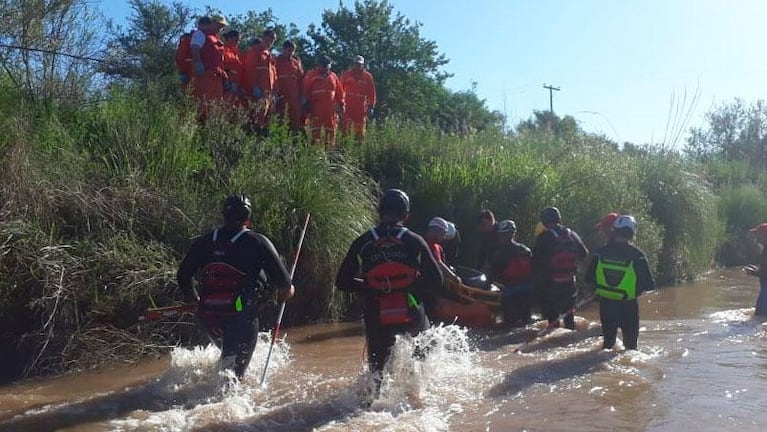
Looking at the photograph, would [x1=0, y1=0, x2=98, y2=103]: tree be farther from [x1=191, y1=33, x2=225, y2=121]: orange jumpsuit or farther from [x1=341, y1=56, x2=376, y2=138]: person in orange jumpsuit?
[x1=341, y1=56, x2=376, y2=138]: person in orange jumpsuit

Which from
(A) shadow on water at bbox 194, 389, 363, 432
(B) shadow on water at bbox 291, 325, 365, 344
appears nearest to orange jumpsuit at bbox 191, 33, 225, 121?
(B) shadow on water at bbox 291, 325, 365, 344

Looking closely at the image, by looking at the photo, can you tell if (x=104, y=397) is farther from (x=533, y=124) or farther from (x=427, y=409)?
(x=533, y=124)

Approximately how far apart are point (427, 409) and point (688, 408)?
2015 millimetres

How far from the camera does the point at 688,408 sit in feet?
21.8

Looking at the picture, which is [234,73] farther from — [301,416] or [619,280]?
[301,416]

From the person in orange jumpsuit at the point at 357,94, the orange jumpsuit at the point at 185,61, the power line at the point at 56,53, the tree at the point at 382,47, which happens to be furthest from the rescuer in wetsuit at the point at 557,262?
the tree at the point at 382,47

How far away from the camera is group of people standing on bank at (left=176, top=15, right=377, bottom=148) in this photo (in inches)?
464

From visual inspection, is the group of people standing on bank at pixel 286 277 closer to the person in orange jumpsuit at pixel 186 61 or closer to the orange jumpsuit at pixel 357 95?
the person in orange jumpsuit at pixel 186 61

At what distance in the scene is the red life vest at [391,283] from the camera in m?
6.38

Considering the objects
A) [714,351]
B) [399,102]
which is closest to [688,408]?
[714,351]

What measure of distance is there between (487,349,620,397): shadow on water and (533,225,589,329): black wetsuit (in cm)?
124

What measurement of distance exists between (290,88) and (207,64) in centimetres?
219

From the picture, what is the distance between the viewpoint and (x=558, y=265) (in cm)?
1001

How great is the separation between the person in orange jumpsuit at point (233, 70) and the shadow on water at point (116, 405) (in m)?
5.93
